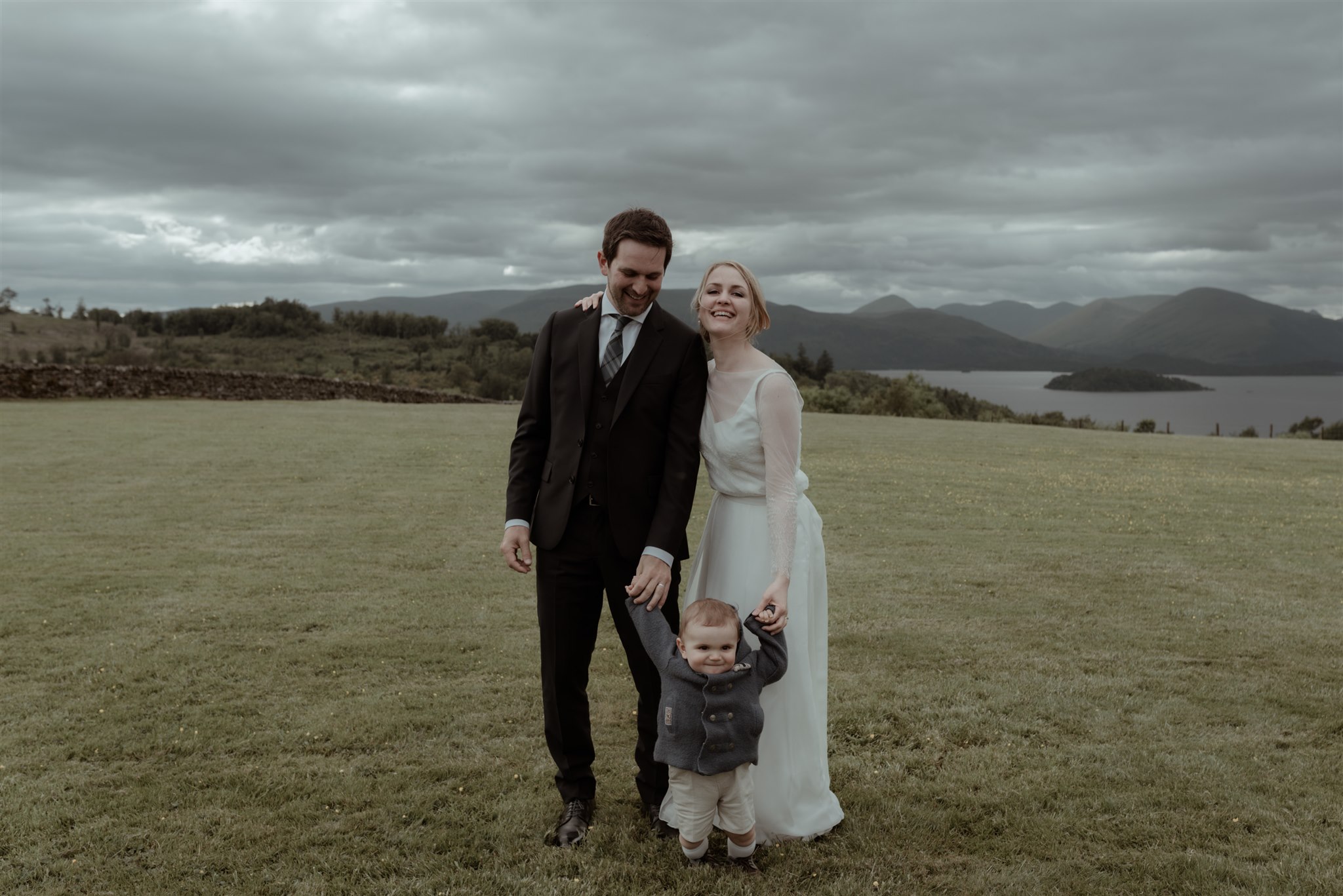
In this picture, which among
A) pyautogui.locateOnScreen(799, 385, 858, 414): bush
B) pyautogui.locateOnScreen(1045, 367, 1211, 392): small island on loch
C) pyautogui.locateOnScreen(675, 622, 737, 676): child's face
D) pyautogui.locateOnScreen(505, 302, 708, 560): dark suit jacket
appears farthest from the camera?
pyautogui.locateOnScreen(1045, 367, 1211, 392): small island on loch

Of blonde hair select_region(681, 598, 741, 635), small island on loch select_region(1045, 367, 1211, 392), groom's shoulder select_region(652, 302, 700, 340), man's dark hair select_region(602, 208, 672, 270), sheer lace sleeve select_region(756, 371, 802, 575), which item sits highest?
small island on loch select_region(1045, 367, 1211, 392)

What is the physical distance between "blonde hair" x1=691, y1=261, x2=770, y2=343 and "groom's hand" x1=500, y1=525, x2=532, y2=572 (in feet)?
4.01

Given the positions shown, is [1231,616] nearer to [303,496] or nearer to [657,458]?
[657,458]

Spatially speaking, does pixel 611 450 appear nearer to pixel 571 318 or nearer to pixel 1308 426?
pixel 571 318

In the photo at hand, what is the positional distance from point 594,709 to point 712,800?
2.19 metres

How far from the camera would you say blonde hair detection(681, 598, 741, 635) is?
3646mm

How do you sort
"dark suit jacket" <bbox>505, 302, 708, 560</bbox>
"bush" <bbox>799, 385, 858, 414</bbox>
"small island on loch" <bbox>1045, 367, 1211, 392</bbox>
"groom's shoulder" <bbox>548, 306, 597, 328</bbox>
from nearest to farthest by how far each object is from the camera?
"dark suit jacket" <bbox>505, 302, 708, 560</bbox>, "groom's shoulder" <bbox>548, 306, 597, 328</bbox>, "bush" <bbox>799, 385, 858, 414</bbox>, "small island on loch" <bbox>1045, 367, 1211, 392</bbox>

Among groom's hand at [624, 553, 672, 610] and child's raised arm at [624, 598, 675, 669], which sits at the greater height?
groom's hand at [624, 553, 672, 610]

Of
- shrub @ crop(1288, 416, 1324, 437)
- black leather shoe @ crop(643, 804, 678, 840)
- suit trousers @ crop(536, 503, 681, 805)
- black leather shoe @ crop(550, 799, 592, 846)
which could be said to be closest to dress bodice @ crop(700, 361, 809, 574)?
suit trousers @ crop(536, 503, 681, 805)

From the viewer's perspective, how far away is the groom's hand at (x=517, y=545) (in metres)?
4.07

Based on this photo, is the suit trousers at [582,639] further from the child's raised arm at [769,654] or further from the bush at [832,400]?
the bush at [832,400]

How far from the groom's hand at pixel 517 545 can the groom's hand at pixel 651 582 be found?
53 centimetres

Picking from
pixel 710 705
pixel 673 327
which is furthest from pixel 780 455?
pixel 710 705

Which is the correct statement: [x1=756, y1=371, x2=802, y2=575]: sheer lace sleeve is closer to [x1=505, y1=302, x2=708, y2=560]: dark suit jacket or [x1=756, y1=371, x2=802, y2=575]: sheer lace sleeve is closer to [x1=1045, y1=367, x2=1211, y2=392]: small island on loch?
[x1=505, y1=302, x2=708, y2=560]: dark suit jacket
